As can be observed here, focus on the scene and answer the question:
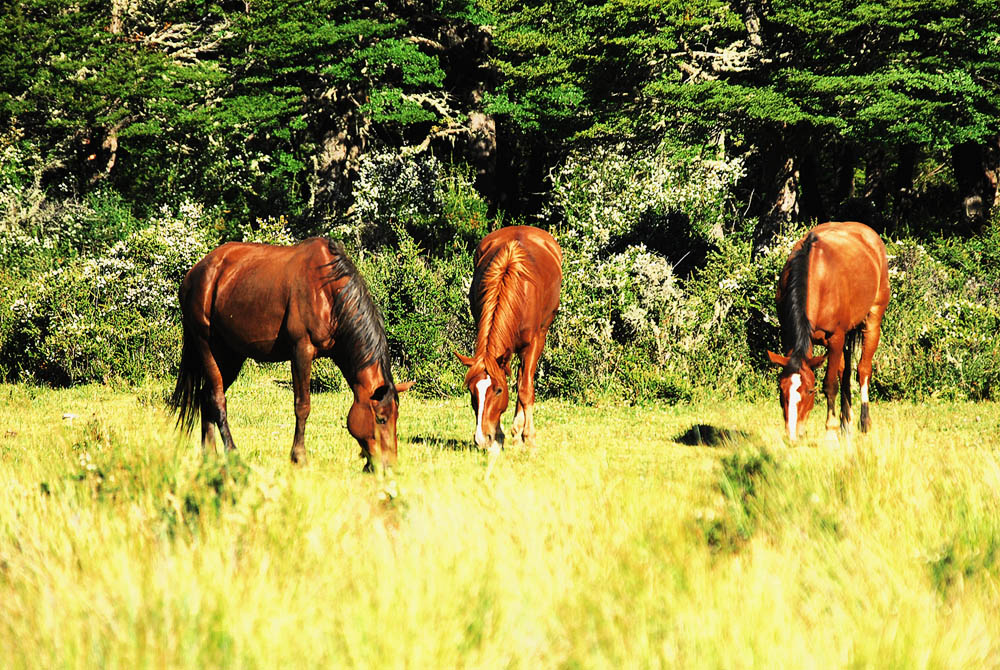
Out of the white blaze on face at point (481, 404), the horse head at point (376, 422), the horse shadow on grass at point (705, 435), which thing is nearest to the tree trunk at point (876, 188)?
the horse shadow on grass at point (705, 435)

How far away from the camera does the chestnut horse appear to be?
8.48 m

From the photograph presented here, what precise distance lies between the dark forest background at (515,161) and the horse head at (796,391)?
496cm

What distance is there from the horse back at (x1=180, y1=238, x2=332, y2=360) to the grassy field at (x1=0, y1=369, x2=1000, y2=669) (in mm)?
1662

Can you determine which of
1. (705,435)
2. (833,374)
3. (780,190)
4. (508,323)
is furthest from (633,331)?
(780,190)

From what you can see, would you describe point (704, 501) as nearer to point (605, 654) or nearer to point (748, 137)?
point (605, 654)

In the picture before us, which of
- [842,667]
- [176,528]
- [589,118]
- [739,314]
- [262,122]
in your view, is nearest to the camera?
[842,667]

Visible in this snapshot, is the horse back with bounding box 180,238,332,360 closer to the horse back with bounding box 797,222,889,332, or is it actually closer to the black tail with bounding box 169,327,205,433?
the black tail with bounding box 169,327,205,433

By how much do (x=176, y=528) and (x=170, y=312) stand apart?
1160 centimetres

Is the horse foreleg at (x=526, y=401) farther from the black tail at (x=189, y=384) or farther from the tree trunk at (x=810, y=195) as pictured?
the tree trunk at (x=810, y=195)

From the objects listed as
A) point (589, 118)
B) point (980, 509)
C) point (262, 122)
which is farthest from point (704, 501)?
point (262, 122)

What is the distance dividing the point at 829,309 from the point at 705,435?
2.11 metres

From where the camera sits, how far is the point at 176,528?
4.95 metres

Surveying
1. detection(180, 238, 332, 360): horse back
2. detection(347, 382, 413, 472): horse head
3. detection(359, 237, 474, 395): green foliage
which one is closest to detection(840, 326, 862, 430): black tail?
detection(347, 382, 413, 472): horse head

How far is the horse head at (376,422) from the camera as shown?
291 inches
